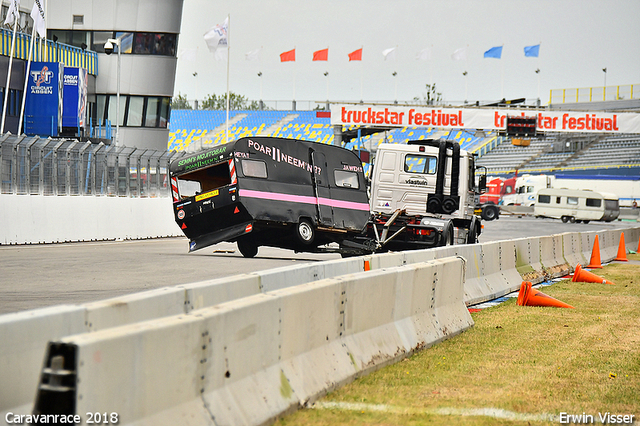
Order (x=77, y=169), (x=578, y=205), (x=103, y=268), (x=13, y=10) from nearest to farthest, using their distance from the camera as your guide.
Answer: (x=103, y=268)
(x=77, y=169)
(x=13, y=10)
(x=578, y=205)

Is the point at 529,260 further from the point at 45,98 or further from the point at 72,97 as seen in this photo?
the point at 45,98

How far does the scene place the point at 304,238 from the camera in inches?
743

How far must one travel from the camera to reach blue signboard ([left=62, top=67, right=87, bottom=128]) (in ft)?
144

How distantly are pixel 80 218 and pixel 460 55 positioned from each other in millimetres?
49599

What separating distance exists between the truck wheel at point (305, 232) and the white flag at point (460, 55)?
171 feet

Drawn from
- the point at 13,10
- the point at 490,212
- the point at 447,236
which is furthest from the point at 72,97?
the point at 447,236

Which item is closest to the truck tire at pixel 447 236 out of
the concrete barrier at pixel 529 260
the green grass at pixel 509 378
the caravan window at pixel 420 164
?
the caravan window at pixel 420 164

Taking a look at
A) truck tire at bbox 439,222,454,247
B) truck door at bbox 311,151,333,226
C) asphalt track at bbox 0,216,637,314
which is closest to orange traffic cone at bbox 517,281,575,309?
asphalt track at bbox 0,216,637,314

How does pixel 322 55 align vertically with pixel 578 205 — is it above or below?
above

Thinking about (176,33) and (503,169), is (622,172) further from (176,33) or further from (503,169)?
(176,33)

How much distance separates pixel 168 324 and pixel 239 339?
83cm

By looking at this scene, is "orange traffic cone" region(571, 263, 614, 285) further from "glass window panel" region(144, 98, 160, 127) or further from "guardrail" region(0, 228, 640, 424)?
"glass window panel" region(144, 98, 160, 127)

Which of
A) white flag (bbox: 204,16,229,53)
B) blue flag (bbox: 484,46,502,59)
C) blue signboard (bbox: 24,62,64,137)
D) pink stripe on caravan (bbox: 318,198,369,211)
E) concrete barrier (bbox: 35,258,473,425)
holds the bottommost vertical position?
concrete barrier (bbox: 35,258,473,425)

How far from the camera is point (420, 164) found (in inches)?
787
